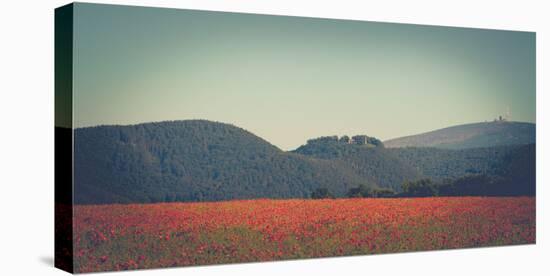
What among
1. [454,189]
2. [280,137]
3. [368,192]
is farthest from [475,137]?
[280,137]

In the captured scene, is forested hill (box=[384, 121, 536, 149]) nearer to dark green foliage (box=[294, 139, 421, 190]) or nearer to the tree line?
dark green foliage (box=[294, 139, 421, 190])

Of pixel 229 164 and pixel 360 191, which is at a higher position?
pixel 229 164

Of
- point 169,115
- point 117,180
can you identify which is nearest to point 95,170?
point 117,180

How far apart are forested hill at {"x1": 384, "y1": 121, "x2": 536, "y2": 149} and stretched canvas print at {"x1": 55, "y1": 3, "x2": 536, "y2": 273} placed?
0.02 meters

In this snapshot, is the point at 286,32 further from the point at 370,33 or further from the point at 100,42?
the point at 100,42

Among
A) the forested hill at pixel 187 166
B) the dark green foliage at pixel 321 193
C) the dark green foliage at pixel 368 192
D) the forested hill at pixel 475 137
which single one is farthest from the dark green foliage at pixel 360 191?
the forested hill at pixel 475 137

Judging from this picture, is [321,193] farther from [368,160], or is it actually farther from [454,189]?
[454,189]

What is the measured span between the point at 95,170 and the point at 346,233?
3.85m

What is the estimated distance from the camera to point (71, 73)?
12.6m

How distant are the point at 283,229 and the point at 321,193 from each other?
0.83m

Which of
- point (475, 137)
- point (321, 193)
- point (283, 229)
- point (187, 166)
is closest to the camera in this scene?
point (187, 166)

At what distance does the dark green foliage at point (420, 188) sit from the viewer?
15.1 m

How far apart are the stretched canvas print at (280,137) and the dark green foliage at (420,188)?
2 centimetres

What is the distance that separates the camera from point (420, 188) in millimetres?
15188
